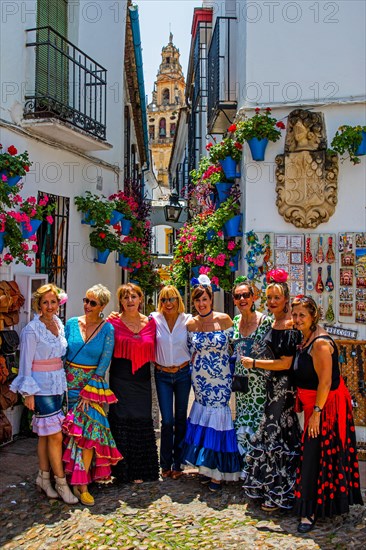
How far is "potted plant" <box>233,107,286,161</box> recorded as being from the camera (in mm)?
6410

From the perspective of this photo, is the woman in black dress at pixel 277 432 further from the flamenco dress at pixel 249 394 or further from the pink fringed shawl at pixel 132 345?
the pink fringed shawl at pixel 132 345

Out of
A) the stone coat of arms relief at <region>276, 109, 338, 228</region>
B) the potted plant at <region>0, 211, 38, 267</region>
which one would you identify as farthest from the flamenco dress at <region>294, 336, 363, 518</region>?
the potted plant at <region>0, 211, 38, 267</region>

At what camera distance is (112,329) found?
15.7 feet

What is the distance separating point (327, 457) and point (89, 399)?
195 cm

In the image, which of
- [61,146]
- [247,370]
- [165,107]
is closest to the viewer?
[247,370]

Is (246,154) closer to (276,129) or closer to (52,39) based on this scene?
(276,129)

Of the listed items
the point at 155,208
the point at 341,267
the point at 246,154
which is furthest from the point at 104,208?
the point at 155,208

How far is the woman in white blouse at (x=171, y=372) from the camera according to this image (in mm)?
4984

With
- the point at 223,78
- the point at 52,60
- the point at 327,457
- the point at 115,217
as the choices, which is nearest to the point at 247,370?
the point at 327,457

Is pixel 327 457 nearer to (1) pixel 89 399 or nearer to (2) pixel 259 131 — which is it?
(1) pixel 89 399

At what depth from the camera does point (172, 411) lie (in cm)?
515

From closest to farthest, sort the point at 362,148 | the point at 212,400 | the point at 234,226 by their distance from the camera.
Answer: the point at 212,400, the point at 362,148, the point at 234,226

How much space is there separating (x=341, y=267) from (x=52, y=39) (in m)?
4.98

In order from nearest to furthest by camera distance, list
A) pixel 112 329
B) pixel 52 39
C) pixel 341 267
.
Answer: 1. pixel 112 329
2. pixel 341 267
3. pixel 52 39
